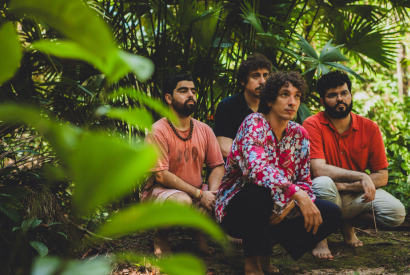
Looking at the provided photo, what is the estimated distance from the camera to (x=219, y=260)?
6.07 feet

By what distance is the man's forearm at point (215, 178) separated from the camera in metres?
2.07

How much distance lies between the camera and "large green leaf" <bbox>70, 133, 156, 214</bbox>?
136 mm

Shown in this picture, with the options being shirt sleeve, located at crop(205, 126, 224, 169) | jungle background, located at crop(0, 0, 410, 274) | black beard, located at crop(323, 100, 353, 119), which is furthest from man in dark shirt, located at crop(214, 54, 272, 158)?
black beard, located at crop(323, 100, 353, 119)

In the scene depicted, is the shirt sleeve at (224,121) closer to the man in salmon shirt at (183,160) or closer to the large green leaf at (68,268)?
the man in salmon shirt at (183,160)

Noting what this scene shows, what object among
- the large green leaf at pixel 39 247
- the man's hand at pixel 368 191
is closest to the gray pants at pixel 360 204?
the man's hand at pixel 368 191

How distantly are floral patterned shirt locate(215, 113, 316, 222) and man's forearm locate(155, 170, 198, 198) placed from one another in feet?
0.68

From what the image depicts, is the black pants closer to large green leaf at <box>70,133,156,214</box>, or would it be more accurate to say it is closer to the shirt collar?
the shirt collar

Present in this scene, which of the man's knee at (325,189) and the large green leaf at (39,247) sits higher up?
the man's knee at (325,189)

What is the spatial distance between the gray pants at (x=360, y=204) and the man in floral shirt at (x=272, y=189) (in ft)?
0.82

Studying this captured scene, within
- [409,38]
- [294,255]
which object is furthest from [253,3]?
[409,38]

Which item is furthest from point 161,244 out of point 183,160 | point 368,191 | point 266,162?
point 368,191

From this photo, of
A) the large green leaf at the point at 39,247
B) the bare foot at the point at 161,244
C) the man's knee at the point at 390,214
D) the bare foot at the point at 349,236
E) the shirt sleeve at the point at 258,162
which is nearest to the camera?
the large green leaf at the point at 39,247

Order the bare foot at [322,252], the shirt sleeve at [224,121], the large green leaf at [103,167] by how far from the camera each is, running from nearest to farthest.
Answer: the large green leaf at [103,167] < the bare foot at [322,252] < the shirt sleeve at [224,121]

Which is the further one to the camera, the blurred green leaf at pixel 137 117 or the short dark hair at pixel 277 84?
the short dark hair at pixel 277 84
